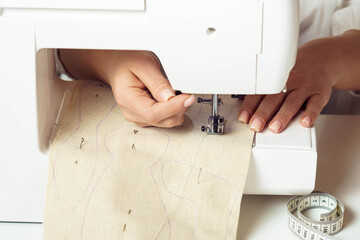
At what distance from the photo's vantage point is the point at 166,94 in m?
1.02

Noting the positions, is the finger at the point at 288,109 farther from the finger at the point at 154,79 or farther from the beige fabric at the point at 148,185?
the finger at the point at 154,79

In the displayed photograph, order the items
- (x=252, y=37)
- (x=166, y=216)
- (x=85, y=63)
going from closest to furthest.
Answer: (x=252, y=37) → (x=166, y=216) → (x=85, y=63)

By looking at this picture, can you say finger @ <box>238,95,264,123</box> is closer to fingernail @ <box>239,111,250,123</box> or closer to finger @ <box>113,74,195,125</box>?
fingernail @ <box>239,111,250,123</box>

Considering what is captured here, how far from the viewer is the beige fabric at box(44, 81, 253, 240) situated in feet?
3.27

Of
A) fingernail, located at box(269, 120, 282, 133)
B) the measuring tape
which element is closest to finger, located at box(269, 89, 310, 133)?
fingernail, located at box(269, 120, 282, 133)

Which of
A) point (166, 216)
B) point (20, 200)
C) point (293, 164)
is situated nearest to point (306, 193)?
point (293, 164)

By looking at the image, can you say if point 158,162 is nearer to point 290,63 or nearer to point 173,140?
point 173,140

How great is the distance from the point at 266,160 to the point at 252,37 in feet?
0.73

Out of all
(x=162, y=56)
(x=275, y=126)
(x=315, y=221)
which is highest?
(x=162, y=56)

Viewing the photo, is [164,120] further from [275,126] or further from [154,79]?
[275,126]

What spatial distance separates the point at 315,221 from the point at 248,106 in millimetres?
230

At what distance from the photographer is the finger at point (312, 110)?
1064mm

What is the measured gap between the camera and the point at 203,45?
0.91 meters

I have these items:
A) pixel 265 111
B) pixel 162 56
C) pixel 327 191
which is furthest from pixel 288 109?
pixel 162 56
